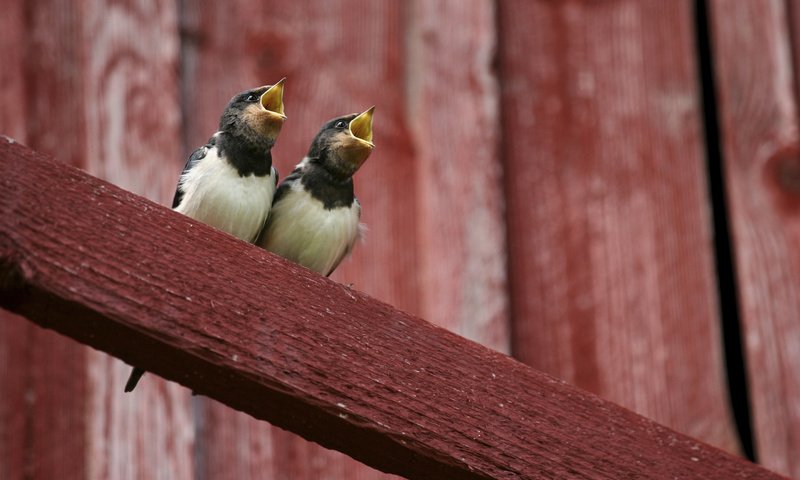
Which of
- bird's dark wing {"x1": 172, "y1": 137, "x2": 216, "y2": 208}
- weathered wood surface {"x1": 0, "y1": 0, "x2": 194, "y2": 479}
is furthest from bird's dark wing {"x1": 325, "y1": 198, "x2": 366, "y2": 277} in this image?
weathered wood surface {"x1": 0, "y1": 0, "x2": 194, "y2": 479}

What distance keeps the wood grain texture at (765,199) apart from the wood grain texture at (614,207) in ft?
0.28

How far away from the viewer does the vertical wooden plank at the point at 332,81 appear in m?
3.45

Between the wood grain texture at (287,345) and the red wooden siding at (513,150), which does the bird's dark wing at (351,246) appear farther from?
the wood grain texture at (287,345)

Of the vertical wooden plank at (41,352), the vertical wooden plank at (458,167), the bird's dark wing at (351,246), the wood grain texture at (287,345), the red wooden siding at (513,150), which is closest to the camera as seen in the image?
the wood grain texture at (287,345)

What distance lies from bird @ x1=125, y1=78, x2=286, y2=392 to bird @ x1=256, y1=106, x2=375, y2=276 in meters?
0.13

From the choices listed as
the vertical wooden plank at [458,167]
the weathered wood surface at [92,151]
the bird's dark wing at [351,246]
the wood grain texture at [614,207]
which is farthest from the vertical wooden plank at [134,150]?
the wood grain texture at [614,207]

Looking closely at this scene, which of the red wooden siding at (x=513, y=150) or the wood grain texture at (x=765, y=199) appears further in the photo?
the wood grain texture at (x=765, y=199)

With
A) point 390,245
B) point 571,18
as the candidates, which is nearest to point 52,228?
point 390,245

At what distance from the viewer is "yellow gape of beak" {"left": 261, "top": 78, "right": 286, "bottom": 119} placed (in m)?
3.29

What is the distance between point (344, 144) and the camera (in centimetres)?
352

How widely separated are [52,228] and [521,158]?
6.72 feet

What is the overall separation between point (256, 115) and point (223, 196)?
23 centimetres

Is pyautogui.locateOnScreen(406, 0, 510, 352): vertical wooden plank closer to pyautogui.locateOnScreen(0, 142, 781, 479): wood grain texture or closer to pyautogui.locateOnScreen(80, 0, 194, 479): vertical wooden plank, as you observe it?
pyautogui.locateOnScreen(80, 0, 194, 479): vertical wooden plank

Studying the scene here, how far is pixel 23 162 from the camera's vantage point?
1.76 m
